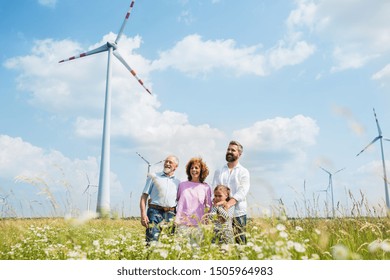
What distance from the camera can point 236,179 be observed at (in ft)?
23.1

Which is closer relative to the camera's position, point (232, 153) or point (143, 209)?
point (232, 153)

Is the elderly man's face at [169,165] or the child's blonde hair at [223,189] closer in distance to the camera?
the child's blonde hair at [223,189]

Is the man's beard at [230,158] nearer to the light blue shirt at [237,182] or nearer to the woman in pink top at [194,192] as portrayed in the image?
the light blue shirt at [237,182]

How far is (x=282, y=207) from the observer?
6117mm

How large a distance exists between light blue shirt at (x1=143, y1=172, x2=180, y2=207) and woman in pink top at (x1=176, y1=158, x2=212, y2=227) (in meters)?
0.40

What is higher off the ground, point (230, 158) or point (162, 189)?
point (230, 158)

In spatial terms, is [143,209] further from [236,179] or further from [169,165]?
[236,179]

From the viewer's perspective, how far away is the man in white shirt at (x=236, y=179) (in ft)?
22.5

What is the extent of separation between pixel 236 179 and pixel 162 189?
1.30 m

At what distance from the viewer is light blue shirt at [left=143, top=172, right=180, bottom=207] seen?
7496 millimetres
